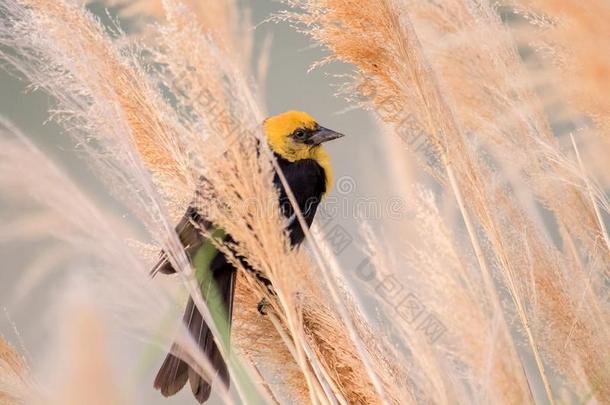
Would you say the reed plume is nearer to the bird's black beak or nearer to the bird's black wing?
the bird's black wing

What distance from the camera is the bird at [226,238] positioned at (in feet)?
4.13

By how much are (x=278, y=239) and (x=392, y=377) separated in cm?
35

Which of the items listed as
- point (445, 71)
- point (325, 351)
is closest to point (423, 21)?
point (445, 71)

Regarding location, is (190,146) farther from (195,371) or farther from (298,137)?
(298,137)

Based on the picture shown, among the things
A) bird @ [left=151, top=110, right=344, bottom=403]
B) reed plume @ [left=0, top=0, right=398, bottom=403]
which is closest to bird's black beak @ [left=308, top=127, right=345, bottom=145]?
bird @ [left=151, top=110, right=344, bottom=403]

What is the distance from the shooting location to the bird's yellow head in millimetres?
2025

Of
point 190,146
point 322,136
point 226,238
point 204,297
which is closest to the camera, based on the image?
point 190,146

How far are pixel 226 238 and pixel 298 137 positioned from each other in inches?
22.4

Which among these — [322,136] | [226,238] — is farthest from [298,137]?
[226,238]

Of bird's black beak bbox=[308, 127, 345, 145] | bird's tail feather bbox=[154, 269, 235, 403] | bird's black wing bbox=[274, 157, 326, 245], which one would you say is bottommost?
bird's tail feather bbox=[154, 269, 235, 403]

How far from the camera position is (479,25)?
63.1 inches

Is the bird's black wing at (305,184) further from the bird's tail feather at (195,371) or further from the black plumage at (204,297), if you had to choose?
the bird's tail feather at (195,371)

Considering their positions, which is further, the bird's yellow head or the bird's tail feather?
the bird's yellow head

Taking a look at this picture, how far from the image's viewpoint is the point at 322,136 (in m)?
2.02
